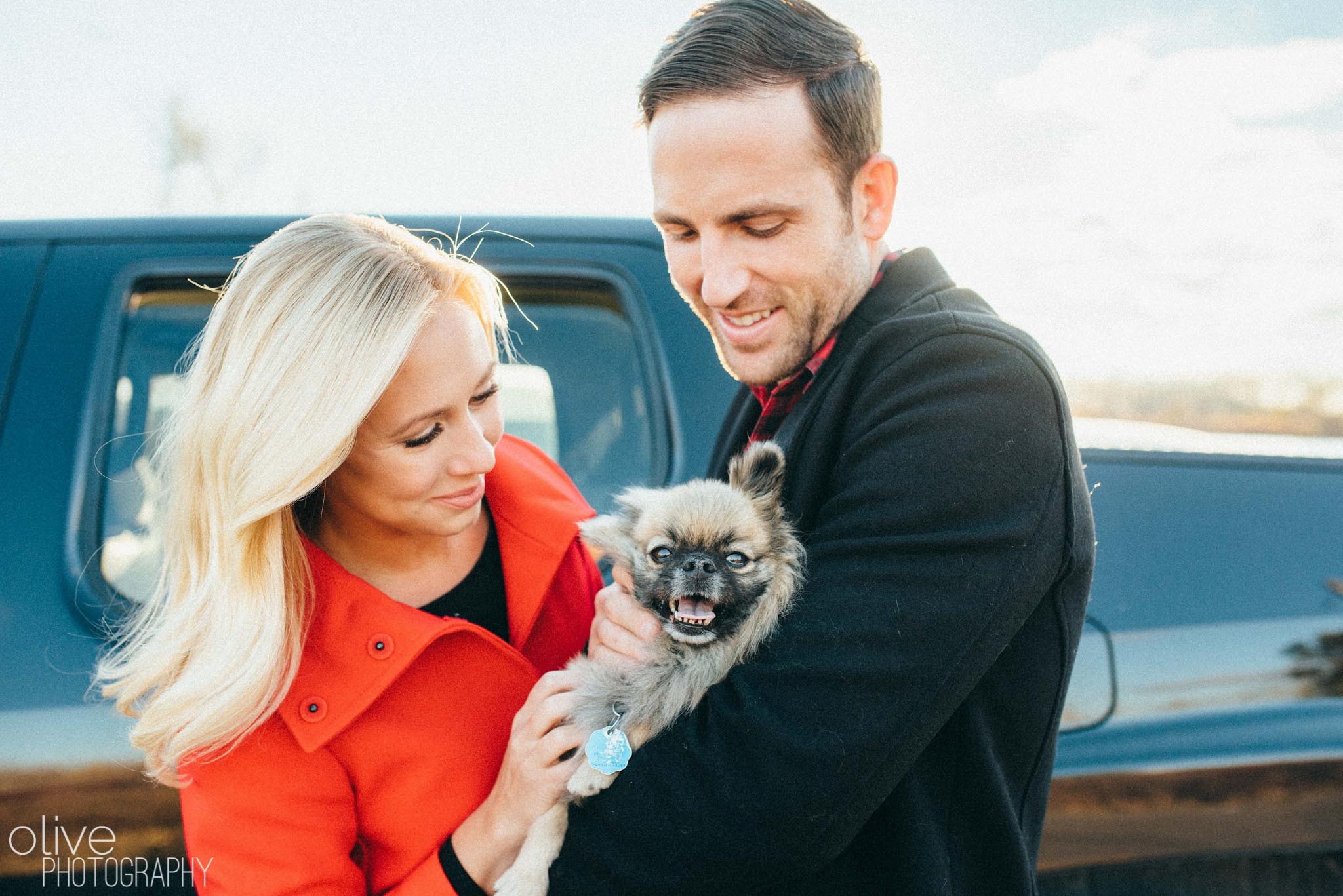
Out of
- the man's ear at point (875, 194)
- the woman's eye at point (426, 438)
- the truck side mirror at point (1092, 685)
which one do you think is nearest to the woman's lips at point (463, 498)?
the woman's eye at point (426, 438)

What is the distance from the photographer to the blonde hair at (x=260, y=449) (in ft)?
5.79

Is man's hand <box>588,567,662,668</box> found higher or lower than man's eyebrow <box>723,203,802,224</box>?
lower

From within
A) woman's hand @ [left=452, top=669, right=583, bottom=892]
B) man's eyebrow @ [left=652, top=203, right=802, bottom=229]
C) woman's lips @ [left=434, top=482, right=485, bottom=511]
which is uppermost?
man's eyebrow @ [left=652, top=203, right=802, bottom=229]

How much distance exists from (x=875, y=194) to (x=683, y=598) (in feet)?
3.46

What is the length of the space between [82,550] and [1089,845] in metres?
2.84

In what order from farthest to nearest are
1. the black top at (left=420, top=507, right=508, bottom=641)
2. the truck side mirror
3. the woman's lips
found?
1. the truck side mirror
2. the black top at (left=420, top=507, right=508, bottom=641)
3. the woman's lips

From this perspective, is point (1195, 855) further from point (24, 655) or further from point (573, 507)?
point (24, 655)

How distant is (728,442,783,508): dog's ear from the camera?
1.90m

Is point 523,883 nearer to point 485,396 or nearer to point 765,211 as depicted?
point 485,396

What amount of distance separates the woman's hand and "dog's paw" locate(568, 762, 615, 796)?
45 millimetres

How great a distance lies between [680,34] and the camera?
199cm

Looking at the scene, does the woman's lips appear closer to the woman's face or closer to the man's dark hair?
the woman's face

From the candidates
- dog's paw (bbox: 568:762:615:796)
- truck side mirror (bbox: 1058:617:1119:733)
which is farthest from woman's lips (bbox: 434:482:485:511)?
truck side mirror (bbox: 1058:617:1119:733)

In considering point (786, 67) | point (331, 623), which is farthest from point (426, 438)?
point (786, 67)
